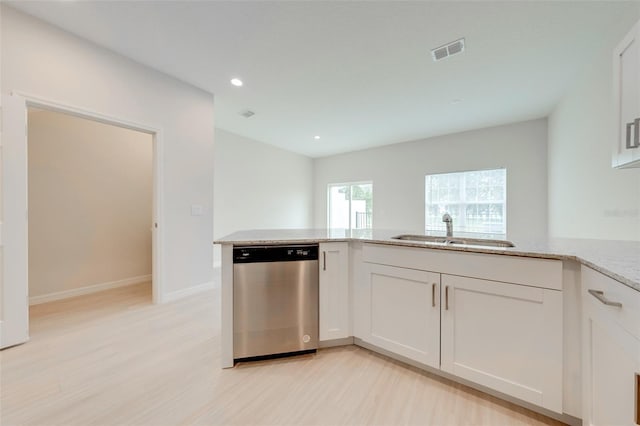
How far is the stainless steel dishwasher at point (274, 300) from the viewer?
173cm

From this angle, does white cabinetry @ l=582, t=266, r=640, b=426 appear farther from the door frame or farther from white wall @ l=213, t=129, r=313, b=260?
white wall @ l=213, t=129, r=313, b=260

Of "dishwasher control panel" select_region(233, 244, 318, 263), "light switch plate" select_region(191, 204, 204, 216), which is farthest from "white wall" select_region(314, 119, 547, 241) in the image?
"light switch plate" select_region(191, 204, 204, 216)

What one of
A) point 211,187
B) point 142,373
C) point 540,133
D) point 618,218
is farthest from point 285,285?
point 540,133

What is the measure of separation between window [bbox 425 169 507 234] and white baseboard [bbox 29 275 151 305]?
212 inches

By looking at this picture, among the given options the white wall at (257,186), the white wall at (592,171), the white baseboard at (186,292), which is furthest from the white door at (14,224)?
the white wall at (592,171)

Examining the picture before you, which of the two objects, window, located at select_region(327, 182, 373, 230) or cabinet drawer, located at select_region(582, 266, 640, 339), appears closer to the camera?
cabinet drawer, located at select_region(582, 266, 640, 339)

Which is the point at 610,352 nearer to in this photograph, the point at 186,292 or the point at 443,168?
the point at 186,292

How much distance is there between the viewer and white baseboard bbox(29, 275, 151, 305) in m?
2.94

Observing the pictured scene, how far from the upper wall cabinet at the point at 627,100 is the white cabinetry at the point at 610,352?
0.63 meters

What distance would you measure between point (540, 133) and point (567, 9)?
2.94 metres

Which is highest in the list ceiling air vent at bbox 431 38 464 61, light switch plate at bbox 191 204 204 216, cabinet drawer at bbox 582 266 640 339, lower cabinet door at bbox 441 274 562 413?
ceiling air vent at bbox 431 38 464 61

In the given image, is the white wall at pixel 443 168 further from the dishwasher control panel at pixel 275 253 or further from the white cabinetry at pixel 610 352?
the dishwasher control panel at pixel 275 253

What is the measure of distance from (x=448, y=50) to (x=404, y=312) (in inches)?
95.5

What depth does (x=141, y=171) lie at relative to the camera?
4027mm
